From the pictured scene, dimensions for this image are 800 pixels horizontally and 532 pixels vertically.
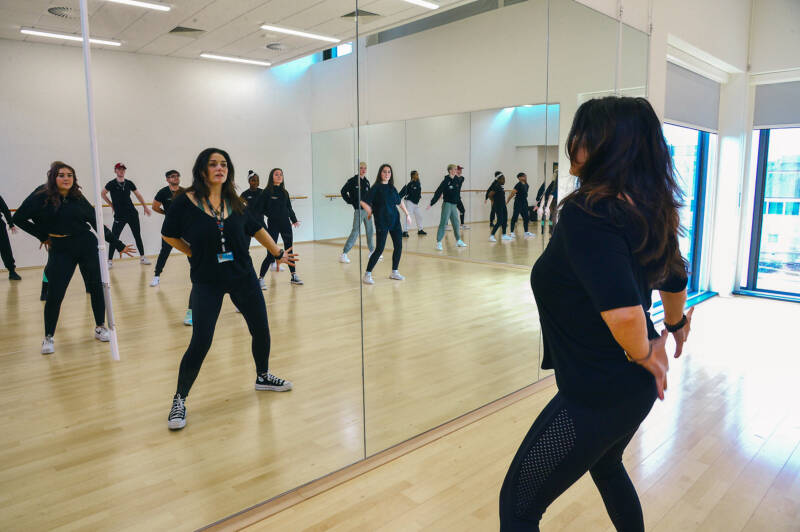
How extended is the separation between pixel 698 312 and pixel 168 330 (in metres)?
5.94

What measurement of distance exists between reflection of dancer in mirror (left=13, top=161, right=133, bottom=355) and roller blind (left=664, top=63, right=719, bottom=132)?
218 inches

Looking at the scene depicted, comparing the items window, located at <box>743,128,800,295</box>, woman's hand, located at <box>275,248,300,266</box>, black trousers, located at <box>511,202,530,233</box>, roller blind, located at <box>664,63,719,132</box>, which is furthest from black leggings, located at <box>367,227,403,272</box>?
window, located at <box>743,128,800,295</box>

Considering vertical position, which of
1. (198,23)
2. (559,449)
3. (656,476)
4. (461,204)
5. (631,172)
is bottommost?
(656,476)

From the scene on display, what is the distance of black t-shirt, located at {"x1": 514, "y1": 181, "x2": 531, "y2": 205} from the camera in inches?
152

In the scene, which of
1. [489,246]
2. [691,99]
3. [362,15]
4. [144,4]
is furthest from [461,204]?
[691,99]

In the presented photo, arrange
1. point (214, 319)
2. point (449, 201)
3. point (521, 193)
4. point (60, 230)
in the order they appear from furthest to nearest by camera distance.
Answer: point (521, 193)
point (449, 201)
point (214, 319)
point (60, 230)

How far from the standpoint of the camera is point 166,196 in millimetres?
2080

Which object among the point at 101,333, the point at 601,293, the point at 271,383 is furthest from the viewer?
the point at 271,383

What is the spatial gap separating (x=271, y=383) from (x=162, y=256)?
895mm

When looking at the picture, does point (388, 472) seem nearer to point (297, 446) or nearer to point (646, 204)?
point (297, 446)

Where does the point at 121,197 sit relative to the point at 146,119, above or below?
below

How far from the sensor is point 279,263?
242 cm

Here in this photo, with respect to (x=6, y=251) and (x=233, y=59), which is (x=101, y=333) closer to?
(x=6, y=251)

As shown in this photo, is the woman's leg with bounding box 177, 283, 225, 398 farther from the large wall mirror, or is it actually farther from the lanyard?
the lanyard
